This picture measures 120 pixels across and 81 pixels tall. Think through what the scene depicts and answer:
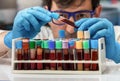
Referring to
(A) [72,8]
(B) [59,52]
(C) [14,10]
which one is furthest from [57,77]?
(C) [14,10]

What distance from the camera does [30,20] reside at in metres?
1.02

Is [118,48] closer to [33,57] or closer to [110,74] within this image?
[110,74]

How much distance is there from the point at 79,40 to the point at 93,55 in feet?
0.21

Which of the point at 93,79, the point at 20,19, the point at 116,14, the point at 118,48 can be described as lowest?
the point at 93,79

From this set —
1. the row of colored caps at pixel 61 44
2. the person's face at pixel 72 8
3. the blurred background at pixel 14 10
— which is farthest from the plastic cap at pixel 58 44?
the blurred background at pixel 14 10

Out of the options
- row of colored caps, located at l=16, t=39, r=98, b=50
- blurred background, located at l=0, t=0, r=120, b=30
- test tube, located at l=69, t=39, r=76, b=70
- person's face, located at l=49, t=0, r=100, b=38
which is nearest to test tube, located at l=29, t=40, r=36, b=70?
row of colored caps, located at l=16, t=39, r=98, b=50

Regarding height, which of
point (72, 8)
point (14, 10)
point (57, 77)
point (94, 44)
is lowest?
point (57, 77)

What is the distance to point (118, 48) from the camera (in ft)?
3.62

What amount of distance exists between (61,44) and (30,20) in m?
0.20

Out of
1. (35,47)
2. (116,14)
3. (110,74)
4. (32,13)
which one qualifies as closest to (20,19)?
(32,13)

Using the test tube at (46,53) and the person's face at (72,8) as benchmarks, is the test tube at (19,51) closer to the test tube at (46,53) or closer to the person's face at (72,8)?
the test tube at (46,53)

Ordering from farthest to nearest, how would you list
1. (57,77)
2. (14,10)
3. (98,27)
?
(14,10), (98,27), (57,77)

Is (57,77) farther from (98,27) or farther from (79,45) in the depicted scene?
(98,27)

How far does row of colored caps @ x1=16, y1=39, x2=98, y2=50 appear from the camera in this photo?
86 centimetres
